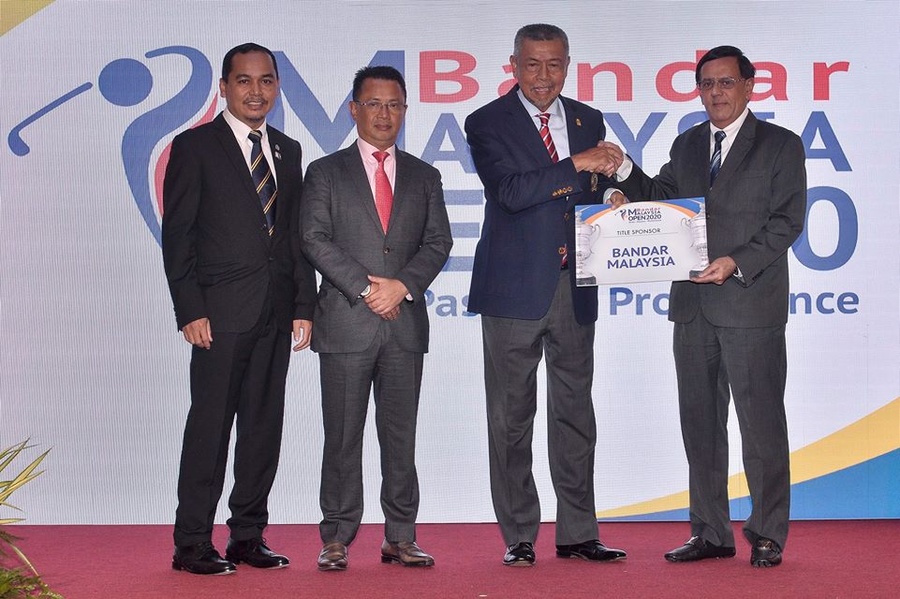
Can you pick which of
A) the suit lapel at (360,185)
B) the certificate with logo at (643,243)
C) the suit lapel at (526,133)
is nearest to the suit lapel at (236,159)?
the suit lapel at (360,185)

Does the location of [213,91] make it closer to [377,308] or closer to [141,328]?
[141,328]

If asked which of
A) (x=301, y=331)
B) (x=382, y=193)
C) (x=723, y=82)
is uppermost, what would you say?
(x=723, y=82)

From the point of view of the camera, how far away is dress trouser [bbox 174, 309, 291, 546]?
3883 mm

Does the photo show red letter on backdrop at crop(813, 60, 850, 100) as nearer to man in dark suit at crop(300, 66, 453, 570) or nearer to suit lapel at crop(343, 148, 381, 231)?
man in dark suit at crop(300, 66, 453, 570)

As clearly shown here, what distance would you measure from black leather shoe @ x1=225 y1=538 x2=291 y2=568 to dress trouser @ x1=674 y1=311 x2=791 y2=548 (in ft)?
5.13

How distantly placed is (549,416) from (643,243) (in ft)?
2.42

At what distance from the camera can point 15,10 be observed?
480 cm

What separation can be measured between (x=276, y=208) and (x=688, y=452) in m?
1.81

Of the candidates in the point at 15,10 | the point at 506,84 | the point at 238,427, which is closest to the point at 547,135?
the point at 506,84

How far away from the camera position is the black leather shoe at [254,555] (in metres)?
3.93

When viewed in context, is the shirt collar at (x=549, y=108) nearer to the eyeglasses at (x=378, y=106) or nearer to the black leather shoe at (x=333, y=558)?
the eyeglasses at (x=378, y=106)

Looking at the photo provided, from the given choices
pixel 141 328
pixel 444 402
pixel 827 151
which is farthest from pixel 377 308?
pixel 827 151

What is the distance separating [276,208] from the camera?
4.02 meters

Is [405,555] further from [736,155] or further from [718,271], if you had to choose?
[736,155]
